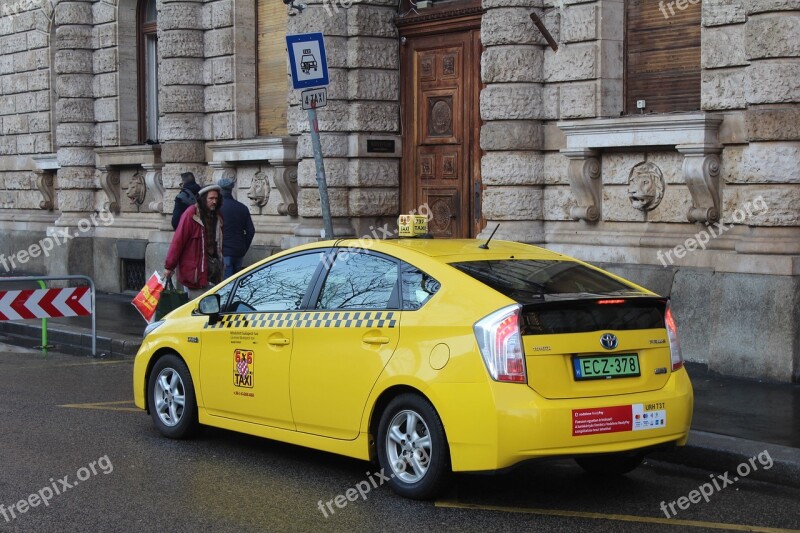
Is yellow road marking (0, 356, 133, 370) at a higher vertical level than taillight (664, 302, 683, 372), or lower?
lower

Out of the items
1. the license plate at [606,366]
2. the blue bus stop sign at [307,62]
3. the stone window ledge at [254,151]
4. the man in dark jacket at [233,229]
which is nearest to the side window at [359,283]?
the license plate at [606,366]

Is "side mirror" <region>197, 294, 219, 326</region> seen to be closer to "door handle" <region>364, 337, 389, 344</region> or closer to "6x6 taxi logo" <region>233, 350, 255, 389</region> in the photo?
"6x6 taxi logo" <region>233, 350, 255, 389</region>

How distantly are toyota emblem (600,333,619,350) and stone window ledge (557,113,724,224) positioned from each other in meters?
5.39

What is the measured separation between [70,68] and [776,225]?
14249mm

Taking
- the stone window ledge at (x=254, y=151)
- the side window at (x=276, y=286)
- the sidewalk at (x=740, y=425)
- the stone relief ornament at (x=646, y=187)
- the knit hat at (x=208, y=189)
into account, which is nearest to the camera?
the sidewalk at (x=740, y=425)

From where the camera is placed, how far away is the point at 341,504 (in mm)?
7133

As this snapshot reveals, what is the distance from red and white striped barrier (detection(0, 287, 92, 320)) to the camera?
14211mm

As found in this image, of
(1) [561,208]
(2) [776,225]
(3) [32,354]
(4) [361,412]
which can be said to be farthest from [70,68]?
(4) [361,412]

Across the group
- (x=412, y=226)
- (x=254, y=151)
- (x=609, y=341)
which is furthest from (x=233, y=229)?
(x=609, y=341)

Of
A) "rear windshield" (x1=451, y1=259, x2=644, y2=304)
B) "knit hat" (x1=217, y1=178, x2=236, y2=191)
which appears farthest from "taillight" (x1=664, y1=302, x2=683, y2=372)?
"knit hat" (x1=217, y1=178, x2=236, y2=191)

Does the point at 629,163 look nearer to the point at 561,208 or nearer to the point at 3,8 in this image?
the point at 561,208

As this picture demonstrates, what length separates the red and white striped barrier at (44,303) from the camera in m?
14.2

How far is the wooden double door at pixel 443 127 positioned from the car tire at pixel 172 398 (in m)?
6.71

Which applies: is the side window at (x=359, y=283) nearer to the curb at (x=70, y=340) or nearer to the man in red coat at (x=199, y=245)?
the man in red coat at (x=199, y=245)
